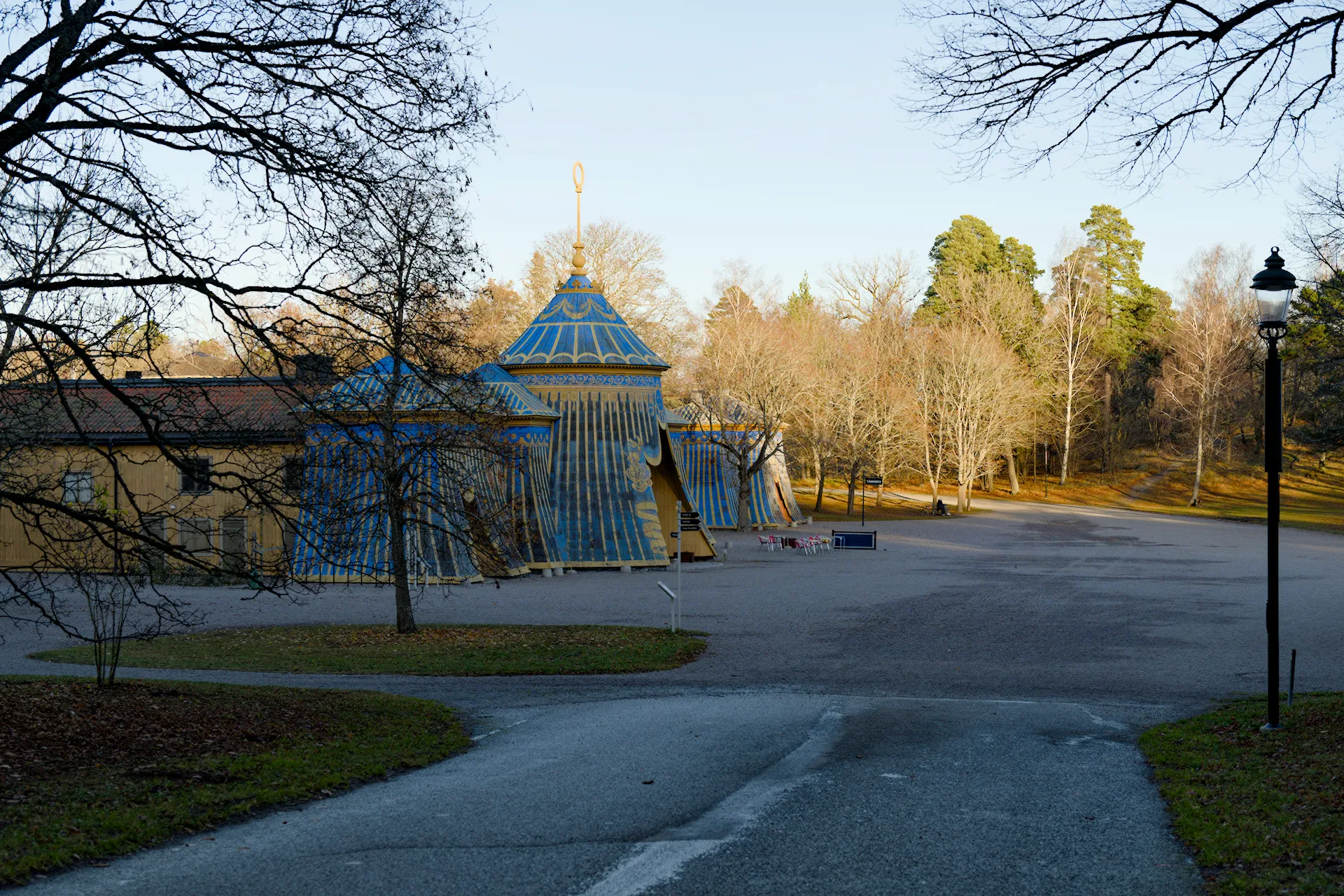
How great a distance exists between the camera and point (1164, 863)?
653cm

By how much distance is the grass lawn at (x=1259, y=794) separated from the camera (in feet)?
20.2

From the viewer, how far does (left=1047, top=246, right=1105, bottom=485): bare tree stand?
73.9 metres

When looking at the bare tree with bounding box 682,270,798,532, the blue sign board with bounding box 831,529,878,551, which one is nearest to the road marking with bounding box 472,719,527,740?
the blue sign board with bounding box 831,529,878,551

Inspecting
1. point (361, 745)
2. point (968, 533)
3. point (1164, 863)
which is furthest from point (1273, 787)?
point (968, 533)

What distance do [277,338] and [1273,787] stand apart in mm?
7627

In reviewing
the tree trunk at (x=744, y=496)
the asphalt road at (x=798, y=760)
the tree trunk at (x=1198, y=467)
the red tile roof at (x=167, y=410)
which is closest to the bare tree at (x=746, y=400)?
the tree trunk at (x=744, y=496)

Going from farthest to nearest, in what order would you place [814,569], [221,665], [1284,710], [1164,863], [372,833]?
[814,569] → [221,665] → [1284,710] → [372,833] → [1164,863]

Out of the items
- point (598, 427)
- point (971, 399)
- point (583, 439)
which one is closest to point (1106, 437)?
point (971, 399)

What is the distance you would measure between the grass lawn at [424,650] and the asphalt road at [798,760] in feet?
2.05

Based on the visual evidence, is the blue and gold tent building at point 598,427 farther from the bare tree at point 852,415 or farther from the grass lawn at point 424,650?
the bare tree at point 852,415

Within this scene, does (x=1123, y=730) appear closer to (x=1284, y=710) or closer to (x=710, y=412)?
(x=1284, y=710)

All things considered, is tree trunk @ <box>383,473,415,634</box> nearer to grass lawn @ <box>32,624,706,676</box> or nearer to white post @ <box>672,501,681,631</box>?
grass lawn @ <box>32,624,706,676</box>

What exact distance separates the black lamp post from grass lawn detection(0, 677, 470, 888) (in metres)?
6.81

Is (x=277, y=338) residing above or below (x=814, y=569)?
above
